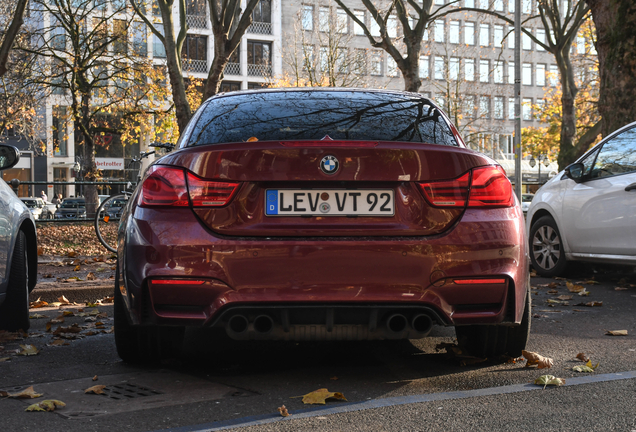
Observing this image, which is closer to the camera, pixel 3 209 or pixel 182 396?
pixel 182 396

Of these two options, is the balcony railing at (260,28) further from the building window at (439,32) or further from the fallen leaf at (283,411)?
the fallen leaf at (283,411)

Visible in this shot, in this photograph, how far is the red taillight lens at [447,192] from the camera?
3.82 meters

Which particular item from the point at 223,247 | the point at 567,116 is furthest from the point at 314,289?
the point at 567,116

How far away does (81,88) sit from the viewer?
29.5 meters

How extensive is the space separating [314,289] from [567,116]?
1055 inches

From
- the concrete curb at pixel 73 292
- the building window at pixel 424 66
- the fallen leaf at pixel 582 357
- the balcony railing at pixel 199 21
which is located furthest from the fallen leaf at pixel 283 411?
the building window at pixel 424 66

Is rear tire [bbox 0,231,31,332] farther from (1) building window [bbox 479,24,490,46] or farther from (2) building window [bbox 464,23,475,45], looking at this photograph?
(1) building window [bbox 479,24,490,46]

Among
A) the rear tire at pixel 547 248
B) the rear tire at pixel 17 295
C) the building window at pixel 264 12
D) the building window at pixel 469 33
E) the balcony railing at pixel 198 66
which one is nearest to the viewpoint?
the rear tire at pixel 17 295

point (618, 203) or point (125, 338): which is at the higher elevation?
point (618, 203)

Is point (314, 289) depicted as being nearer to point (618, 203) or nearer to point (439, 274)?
point (439, 274)

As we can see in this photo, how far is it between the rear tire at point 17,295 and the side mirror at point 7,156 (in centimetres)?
53

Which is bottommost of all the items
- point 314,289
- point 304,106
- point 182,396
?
point 182,396

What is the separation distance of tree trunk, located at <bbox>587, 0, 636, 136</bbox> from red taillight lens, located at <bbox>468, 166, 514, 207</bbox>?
1041 cm

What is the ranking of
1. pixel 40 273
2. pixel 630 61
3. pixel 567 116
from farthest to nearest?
1. pixel 567 116
2. pixel 630 61
3. pixel 40 273
